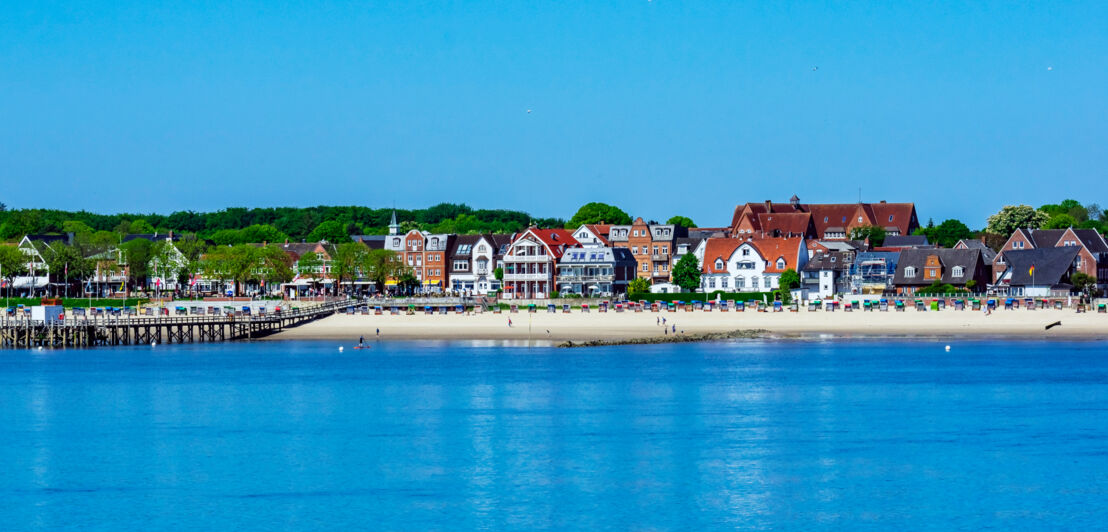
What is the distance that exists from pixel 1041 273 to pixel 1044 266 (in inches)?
29.2

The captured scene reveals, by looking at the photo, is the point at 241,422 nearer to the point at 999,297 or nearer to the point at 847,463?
the point at 847,463

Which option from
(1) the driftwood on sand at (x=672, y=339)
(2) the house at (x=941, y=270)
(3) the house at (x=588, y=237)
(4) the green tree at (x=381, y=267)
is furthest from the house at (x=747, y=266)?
(1) the driftwood on sand at (x=672, y=339)

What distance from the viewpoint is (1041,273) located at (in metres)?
93.1

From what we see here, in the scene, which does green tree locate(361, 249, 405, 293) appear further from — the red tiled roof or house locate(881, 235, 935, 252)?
house locate(881, 235, 935, 252)

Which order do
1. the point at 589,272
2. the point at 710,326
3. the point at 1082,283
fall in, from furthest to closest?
the point at 589,272 → the point at 1082,283 → the point at 710,326

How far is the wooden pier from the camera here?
7106 centimetres

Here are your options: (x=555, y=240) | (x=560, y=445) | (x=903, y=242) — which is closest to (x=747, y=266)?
(x=555, y=240)

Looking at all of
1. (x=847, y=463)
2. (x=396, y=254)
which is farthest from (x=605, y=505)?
(x=396, y=254)

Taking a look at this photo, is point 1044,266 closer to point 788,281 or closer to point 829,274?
point 829,274

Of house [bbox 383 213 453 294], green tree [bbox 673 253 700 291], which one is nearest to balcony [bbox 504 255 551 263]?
green tree [bbox 673 253 700 291]

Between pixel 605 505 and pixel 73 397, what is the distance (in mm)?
25195

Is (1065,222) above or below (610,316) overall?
above

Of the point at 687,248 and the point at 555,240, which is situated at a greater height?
the point at 555,240

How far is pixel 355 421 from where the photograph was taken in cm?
4125
